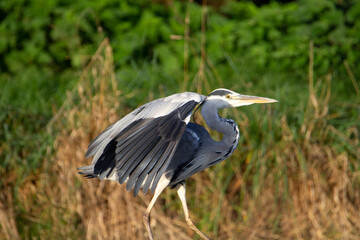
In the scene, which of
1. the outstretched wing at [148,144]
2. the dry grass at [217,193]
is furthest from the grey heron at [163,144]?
the dry grass at [217,193]

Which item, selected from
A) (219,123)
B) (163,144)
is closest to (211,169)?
(219,123)

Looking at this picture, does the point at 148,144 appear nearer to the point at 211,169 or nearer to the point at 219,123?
the point at 219,123

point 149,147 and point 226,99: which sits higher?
point 226,99

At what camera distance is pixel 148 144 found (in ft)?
8.30

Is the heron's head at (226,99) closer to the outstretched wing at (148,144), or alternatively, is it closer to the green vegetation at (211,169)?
the outstretched wing at (148,144)

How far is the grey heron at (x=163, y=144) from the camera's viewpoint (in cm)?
252

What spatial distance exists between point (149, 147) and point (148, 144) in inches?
0.6

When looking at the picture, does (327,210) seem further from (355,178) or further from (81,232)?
(81,232)

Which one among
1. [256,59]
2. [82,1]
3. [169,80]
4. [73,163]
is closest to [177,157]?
[73,163]

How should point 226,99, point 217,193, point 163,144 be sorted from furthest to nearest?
point 217,193, point 226,99, point 163,144

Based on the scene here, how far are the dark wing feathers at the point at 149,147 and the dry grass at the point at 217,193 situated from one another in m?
1.51

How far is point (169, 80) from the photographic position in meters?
5.25

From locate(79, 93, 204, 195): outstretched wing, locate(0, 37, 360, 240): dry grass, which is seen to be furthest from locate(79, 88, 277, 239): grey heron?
locate(0, 37, 360, 240): dry grass

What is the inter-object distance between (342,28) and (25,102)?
10.7ft
